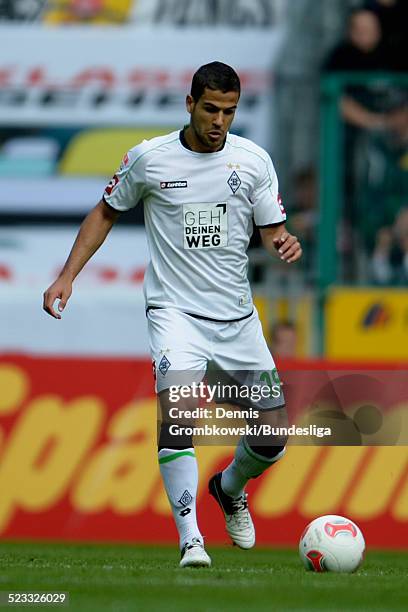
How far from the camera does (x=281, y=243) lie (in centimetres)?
832

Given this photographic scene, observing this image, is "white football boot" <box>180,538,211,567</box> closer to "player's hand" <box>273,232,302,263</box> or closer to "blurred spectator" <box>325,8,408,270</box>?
"player's hand" <box>273,232,302,263</box>

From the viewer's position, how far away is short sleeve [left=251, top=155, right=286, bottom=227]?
27.8ft

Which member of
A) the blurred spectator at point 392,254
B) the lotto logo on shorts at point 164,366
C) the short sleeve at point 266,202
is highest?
the short sleeve at point 266,202

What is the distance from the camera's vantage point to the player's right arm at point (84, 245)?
330 inches

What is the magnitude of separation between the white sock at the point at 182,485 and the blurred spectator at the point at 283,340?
240 inches

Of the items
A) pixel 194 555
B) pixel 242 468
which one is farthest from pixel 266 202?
pixel 194 555

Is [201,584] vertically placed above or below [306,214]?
above

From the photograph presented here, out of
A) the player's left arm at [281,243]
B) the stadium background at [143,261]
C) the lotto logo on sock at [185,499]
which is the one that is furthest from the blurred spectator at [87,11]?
the lotto logo on sock at [185,499]

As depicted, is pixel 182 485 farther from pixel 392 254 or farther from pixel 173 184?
pixel 392 254

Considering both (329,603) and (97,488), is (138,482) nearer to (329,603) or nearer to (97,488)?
(97,488)

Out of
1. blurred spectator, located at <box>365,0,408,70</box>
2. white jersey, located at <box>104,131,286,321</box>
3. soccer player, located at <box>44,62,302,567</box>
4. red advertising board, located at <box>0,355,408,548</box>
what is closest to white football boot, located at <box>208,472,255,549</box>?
soccer player, located at <box>44,62,302,567</box>

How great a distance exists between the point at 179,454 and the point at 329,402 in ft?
11.1

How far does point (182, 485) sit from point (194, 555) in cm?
36

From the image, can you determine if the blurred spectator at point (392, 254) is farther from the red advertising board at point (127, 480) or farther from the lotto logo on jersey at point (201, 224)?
the lotto logo on jersey at point (201, 224)
